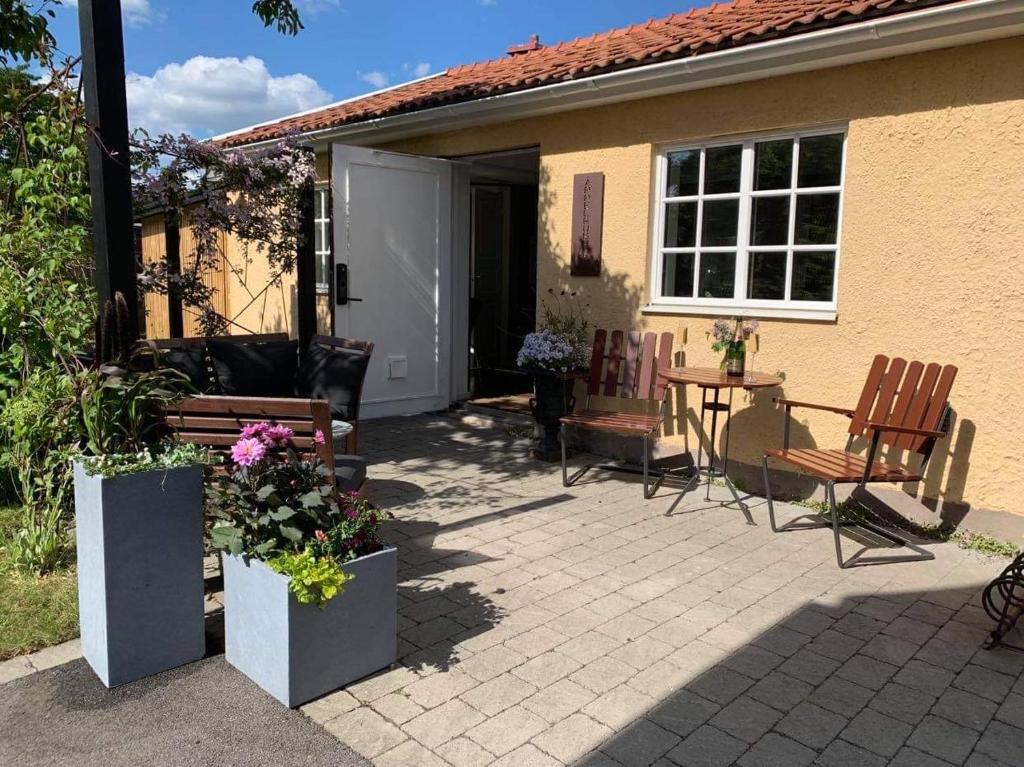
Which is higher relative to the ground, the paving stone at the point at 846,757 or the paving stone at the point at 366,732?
the paving stone at the point at 366,732

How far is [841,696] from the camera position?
2.80m

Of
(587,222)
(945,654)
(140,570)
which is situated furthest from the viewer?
(587,222)

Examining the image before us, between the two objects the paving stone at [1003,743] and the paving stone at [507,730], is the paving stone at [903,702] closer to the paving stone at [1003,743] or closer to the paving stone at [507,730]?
the paving stone at [1003,743]

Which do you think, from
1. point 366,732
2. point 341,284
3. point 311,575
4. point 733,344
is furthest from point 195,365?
→ point 733,344

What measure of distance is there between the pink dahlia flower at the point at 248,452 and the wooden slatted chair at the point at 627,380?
2802 mm

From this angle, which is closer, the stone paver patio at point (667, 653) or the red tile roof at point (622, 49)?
the stone paver patio at point (667, 653)

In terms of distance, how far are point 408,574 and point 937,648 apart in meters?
2.38

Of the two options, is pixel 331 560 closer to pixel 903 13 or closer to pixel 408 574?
pixel 408 574

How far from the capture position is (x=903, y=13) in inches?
165

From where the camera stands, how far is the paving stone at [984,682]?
9.33 ft

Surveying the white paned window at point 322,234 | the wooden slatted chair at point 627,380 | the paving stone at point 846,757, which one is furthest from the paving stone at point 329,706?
the white paned window at point 322,234

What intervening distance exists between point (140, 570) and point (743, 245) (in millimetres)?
4345

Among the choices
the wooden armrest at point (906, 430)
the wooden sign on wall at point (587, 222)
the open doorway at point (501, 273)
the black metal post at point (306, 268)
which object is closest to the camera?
the wooden armrest at point (906, 430)

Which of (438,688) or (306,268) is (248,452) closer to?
(438,688)
